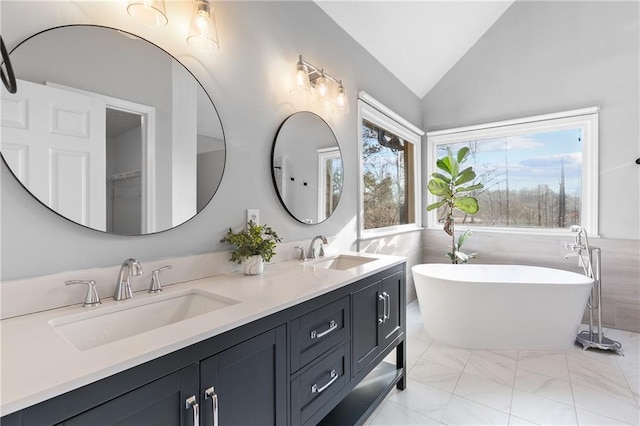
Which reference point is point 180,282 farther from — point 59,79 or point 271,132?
point 271,132

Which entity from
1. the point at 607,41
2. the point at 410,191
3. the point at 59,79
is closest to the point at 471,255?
the point at 410,191

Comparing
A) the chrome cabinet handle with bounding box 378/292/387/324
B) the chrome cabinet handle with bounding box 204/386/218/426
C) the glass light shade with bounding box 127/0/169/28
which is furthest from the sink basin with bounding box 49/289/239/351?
the glass light shade with bounding box 127/0/169/28

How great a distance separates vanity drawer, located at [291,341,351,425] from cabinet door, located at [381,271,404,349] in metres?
0.44

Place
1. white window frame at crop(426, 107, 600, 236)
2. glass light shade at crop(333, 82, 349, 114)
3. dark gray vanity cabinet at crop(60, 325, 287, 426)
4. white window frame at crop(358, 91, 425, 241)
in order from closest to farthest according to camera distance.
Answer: dark gray vanity cabinet at crop(60, 325, 287, 426) < glass light shade at crop(333, 82, 349, 114) < white window frame at crop(358, 91, 425, 241) < white window frame at crop(426, 107, 600, 236)

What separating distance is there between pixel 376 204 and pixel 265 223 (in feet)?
5.47

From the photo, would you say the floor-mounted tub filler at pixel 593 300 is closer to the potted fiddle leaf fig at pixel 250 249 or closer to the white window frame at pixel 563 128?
the white window frame at pixel 563 128

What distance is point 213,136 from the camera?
1577 mm

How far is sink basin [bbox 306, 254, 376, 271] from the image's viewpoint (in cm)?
206

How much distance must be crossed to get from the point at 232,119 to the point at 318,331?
1195mm

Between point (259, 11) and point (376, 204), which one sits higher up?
point (259, 11)

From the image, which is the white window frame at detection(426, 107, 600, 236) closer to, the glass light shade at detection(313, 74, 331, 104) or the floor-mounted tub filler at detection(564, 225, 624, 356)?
the floor-mounted tub filler at detection(564, 225, 624, 356)

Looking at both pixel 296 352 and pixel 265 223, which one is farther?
pixel 265 223

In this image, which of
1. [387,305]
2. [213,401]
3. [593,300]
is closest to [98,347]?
[213,401]

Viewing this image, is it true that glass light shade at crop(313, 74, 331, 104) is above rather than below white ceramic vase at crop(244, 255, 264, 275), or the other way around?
above
